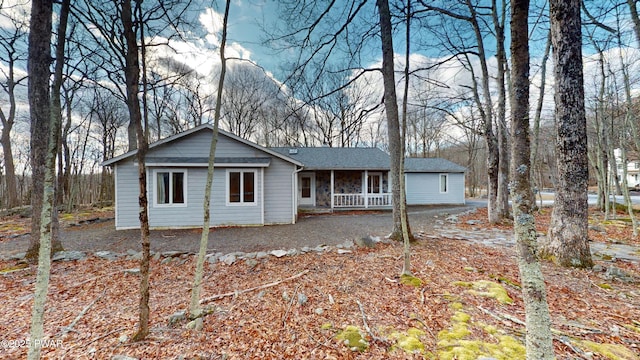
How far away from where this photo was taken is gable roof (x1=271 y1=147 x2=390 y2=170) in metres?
12.9

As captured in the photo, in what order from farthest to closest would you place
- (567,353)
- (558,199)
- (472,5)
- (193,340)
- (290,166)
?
1. (290,166)
2. (472,5)
3. (558,199)
4. (193,340)
5. (567,353)

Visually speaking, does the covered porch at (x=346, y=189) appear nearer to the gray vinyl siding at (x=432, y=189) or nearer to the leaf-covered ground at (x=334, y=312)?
the gray vinyl siding at (x=432, y=189)

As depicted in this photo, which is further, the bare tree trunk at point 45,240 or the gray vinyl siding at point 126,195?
the gray vinyl siding at point 126,195

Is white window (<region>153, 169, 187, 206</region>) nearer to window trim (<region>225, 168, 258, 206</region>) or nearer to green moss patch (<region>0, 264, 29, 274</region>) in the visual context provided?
window trim (<region>225, 168, 258, 206</region>)

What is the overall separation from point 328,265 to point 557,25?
5758mm

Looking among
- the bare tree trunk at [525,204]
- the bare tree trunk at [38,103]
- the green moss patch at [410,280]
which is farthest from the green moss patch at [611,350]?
the bare tree trunk at [38,103]

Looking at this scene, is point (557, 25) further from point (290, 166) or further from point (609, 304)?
point (290, 166)

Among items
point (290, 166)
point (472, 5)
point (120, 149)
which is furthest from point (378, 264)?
point (120, 149)

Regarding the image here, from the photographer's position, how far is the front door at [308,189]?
13.8m

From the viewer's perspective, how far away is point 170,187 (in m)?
8.54

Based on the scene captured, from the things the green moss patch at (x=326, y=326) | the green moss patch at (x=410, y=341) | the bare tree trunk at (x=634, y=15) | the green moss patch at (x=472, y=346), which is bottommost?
the green moss patch at (x=326, y=326)

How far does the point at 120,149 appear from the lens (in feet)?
70.3

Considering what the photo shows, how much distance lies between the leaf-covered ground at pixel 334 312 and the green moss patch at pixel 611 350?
1 cm

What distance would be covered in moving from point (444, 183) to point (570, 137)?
508 inches
